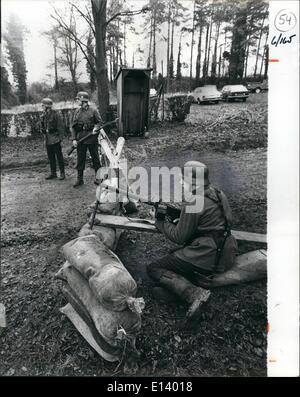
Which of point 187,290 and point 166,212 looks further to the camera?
point 166,212

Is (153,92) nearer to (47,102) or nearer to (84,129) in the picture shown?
(84,129)

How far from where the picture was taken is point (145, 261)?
2.75m

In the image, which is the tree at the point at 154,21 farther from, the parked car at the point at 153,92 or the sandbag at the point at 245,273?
the sandbag at the point at 245,273

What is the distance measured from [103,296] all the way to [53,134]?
1.82m

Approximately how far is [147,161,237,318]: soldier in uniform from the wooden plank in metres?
0.23

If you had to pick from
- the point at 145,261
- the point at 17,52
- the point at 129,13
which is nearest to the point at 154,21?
the point at 129,13

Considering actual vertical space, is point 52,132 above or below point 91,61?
below

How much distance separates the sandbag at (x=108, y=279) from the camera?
190cm

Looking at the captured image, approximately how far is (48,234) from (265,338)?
2237 mm

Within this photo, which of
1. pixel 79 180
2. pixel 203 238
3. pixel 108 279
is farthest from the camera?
pixel 79 180

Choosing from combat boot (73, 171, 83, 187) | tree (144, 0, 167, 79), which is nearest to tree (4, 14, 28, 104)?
combat boot (73, 171, 83, 187)

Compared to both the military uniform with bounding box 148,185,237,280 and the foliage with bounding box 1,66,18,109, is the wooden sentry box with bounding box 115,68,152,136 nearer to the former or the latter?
the military uniform with bounding box 148,185,237,280

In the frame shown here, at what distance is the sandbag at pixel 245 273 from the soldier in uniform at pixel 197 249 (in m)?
0.06

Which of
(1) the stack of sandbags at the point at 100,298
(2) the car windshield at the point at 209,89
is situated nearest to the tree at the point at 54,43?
(2) the car windshield at the point at 209,89
